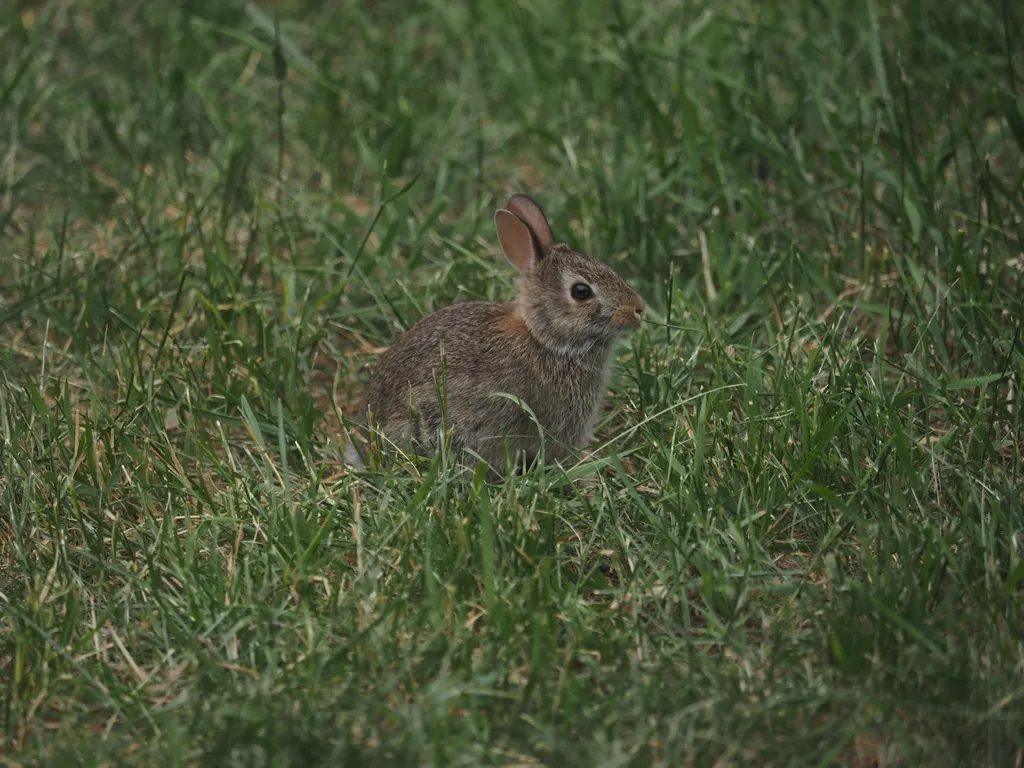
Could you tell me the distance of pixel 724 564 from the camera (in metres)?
4.06

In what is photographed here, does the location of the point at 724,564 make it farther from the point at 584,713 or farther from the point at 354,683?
the point at 354,683

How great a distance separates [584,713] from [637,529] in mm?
993

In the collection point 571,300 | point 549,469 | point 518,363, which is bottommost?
point 549,469

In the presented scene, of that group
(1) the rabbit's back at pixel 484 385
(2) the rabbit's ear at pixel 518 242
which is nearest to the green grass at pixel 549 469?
(1) the rabbit's back at pixel 484 385

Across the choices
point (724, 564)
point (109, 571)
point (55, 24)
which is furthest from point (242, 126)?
point (724, 564)

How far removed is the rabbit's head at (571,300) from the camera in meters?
5.06

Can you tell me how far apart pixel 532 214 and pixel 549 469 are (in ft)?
4.02

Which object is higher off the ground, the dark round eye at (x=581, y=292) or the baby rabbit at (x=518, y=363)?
the dark round eye at (x=581, y=292)

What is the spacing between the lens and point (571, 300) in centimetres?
509

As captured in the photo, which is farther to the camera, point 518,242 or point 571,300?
point 518,242

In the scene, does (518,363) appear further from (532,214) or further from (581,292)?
(532,214)

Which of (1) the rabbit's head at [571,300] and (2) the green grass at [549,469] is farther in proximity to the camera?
(1) the rabbit's head at [571,300]

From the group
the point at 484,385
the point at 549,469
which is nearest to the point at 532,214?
the point at 484,385

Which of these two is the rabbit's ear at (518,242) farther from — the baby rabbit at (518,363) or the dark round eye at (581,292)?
the dark round eye at (581,292)
